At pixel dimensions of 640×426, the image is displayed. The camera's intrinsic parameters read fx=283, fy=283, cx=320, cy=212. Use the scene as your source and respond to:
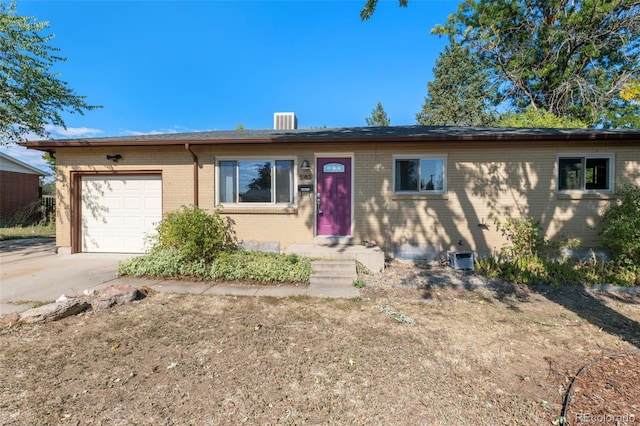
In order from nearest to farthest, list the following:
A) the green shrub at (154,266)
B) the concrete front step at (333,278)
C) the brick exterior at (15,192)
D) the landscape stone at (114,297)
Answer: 1. the landscape stone at (114,297)
2. the concrete front step at (333,278)
3. the green shrub at (154,266)
4. the brick exterior at (15,192)

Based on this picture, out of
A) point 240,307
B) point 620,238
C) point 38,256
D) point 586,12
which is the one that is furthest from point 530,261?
point 586,12

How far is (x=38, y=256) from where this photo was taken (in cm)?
762

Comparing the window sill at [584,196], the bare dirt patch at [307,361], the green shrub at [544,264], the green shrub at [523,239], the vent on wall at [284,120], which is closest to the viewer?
the bare dirt patch at [307,361]

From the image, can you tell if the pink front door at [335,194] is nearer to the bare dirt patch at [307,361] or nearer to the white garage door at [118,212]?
the bare dirt patch at [307,361]

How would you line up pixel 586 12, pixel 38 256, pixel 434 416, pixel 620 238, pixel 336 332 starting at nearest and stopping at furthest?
pixel 434 416, pixel 336 332, pixel 620 238, pixel 38 256, pixel 586 12

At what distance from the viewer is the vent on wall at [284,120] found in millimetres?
10633

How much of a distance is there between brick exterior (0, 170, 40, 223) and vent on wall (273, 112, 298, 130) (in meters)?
17.2

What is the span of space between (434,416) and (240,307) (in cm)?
303

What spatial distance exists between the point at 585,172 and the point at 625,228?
1761 millimetres

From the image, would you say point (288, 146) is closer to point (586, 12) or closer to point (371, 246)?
point (371, 246)

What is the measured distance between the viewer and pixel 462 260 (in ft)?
20.9

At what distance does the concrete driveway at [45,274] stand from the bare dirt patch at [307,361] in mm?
1369

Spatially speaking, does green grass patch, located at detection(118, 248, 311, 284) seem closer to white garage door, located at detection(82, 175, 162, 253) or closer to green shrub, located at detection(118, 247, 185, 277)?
green shrub, located at detection(118, 247, 185, 277)

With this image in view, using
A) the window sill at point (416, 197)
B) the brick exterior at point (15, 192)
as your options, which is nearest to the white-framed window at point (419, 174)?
the window sill at point (416, 197)
